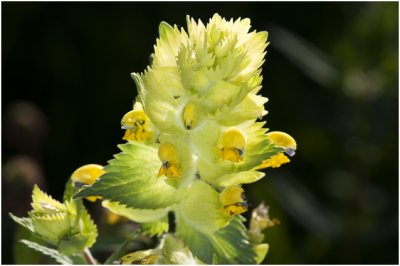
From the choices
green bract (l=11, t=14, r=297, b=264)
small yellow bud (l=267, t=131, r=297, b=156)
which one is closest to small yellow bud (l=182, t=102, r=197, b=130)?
green bract (l=11, t=14, r=297, b=264)

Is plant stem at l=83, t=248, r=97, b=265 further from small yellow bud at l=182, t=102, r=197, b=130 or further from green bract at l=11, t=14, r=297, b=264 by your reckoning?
small yellow bud at l=182, t=102, r=197, b=130

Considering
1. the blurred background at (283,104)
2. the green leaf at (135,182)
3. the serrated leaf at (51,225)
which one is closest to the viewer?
the green leaf at (135,182)

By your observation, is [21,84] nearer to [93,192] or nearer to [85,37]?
[85,37]

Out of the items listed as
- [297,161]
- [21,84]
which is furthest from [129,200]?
[21,84]

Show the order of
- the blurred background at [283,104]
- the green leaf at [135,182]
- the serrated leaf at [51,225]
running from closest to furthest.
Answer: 1. the green leaf at [135,182]
2. the serrated leaf at [51,225]
3. the blurred background at [283,104]

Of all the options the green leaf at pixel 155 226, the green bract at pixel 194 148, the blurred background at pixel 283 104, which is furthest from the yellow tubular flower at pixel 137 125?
the blurred background at pixel 283 104

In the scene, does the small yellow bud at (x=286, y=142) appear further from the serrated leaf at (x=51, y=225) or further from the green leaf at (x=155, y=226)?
the serrated leaf at (x=51, y=225)
